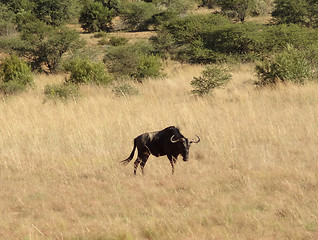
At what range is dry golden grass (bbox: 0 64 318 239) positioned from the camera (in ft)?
16.6

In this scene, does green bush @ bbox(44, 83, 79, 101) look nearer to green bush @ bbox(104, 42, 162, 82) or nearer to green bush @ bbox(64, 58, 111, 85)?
green bush @ bbox(64, 58, 111, 85)

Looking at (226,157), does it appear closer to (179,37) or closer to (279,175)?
(279,175)

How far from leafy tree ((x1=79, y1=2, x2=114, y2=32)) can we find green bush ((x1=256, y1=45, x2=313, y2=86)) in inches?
1345

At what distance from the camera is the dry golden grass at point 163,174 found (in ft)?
16.6

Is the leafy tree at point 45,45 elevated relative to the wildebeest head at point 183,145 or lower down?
lower down

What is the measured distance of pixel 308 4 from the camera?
36594 mm

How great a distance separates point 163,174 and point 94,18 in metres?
42.0

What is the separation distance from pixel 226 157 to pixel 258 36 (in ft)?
60.6

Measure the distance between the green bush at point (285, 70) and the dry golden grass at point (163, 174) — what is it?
2.10 metres

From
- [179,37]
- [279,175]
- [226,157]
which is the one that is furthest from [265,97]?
[179,37]

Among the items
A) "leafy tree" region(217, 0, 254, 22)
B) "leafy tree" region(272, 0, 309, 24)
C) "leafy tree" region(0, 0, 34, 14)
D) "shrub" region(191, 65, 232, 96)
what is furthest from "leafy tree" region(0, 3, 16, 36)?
"shrub" region(191, 65, 232, 96)

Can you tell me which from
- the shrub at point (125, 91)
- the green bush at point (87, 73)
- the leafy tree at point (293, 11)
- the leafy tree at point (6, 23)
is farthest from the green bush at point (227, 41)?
the leafy tree at point (6, 23)

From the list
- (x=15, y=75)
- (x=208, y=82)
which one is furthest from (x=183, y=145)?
(x=15, y=75)

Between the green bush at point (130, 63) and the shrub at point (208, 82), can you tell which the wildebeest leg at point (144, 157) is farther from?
the green bush at point (130, 63)
